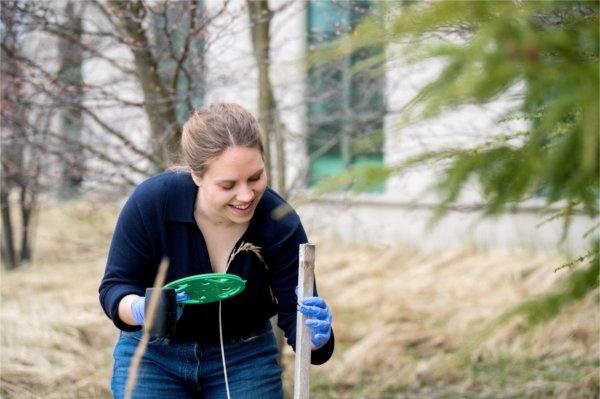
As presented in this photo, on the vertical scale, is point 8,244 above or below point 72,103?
below

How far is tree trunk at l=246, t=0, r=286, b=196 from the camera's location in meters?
4.85

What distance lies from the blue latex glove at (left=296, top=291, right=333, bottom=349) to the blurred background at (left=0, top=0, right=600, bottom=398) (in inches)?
17.1

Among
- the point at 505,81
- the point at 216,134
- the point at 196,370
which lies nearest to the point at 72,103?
the point at 216,134

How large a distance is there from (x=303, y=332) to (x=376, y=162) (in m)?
1.23

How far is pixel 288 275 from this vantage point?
307 cm

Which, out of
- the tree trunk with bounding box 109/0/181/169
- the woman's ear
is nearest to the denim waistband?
the woman's ear

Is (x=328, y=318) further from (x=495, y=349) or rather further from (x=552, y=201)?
(x=495, y=349)

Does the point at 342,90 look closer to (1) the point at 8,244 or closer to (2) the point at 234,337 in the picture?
(2) the point at 234,337

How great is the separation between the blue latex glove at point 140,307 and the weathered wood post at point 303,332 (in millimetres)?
334

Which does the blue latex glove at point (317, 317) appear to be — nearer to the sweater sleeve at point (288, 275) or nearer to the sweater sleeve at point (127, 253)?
the sweater sleeve at point (288, 275)

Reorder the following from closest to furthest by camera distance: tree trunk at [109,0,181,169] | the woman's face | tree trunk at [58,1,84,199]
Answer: the woman's face < tree trunk at [109,0,181,169] < tree trunk at [58,1,84,199]

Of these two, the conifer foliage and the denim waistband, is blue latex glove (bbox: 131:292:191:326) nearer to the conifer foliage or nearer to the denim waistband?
the denim waistband

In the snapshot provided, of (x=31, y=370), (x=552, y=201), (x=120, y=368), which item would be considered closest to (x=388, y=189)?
(x=31, y=370)

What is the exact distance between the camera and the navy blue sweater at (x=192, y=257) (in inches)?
117
